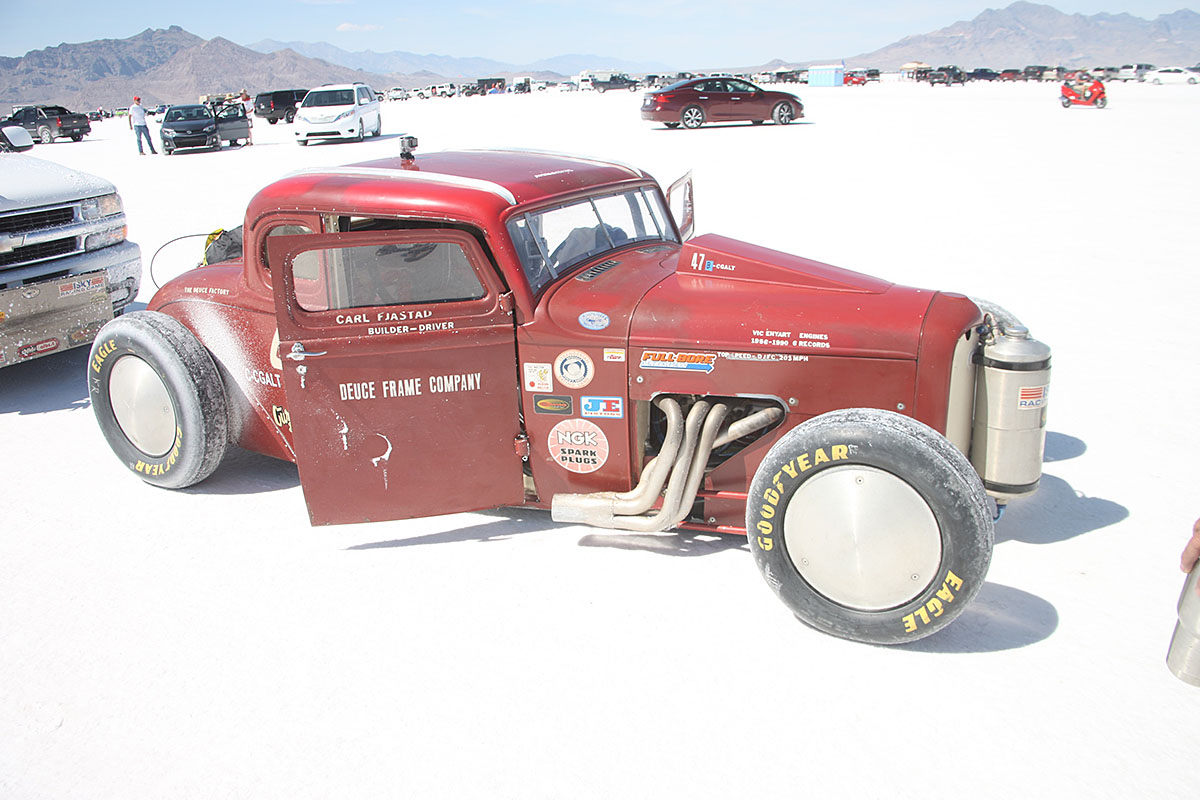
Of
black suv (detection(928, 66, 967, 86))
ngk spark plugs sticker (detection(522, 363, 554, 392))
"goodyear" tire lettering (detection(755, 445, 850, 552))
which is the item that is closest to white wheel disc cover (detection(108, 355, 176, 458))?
ngk spark plugs sticker (detection(522, 363, 554, 392))

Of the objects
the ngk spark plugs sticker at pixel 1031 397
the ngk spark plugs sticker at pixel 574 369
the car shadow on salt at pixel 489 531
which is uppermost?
the ngk spark plugs sticker at pixel 574 369

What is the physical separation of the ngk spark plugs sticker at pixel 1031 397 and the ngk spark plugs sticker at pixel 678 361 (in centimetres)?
122

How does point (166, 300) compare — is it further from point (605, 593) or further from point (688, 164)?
point (688, 164)

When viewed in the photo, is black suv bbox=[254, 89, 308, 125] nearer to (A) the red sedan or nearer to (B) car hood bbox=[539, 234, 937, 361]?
(A) the red sedan

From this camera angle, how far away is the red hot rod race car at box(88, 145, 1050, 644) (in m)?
3.19

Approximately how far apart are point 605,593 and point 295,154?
74.7ft

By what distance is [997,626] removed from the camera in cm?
342

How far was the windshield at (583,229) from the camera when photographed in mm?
3904

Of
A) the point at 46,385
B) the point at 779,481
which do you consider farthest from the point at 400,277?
the point at 46,385

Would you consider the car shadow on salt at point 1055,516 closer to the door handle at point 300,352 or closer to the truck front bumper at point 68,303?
the door handle at point 300,352

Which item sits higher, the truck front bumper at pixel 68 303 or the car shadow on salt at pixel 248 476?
the truck front bumper at pixel 68 303

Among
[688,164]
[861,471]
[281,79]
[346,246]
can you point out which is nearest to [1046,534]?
[861,471]

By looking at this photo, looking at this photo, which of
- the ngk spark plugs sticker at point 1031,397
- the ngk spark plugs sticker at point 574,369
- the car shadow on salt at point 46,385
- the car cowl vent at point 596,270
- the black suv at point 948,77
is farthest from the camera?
the black suv at point 948,77

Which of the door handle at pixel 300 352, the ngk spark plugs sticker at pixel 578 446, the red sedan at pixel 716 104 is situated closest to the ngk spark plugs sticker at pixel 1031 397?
the ngk spark plugs sticker at pixel 578 446
